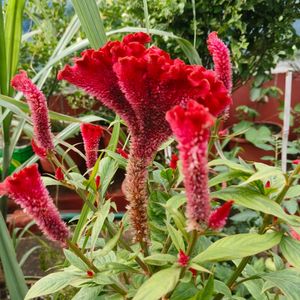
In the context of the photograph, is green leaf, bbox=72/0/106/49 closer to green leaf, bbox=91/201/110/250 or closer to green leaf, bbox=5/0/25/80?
green leaf, bbox=91/201/110/250

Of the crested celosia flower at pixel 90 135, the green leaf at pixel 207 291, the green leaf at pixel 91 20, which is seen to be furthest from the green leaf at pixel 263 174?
the green leaf at pixel 91 20

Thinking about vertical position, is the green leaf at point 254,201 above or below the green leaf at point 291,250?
above

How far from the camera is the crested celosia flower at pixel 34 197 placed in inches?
15.3

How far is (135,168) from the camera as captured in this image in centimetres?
44

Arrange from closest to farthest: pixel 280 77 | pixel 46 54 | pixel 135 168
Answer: pixel 135 168, pixel 46 54, pixel 280 77

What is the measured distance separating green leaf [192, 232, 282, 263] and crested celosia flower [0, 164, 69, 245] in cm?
15

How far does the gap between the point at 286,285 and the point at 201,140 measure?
0.97ft

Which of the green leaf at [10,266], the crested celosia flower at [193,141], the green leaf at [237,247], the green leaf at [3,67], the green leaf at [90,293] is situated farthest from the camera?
the green leaf at [3,67]

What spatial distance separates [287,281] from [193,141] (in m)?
0.31

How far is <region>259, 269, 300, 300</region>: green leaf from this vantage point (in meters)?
0.50

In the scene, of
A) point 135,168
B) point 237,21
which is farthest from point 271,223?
point 237,21

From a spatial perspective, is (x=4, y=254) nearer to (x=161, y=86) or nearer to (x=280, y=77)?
(x=161, y=86)

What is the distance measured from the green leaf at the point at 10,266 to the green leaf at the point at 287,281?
408 millimetres

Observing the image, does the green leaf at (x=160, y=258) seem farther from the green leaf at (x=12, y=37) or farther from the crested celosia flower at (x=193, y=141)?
the green leaf at (x=12, y=37)
